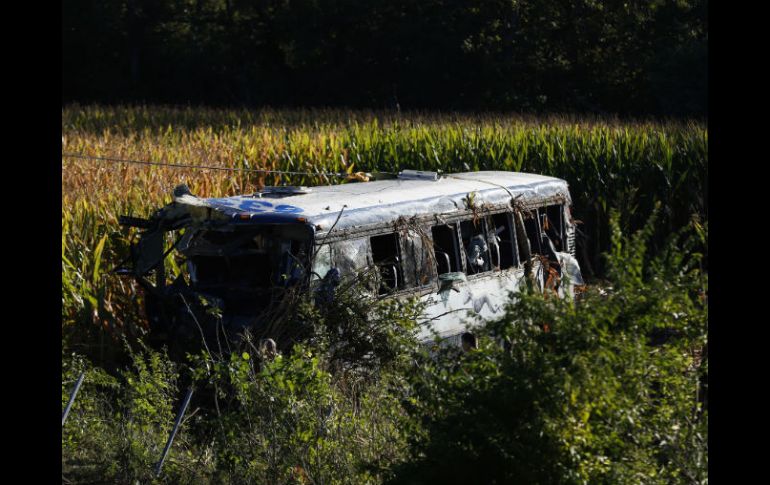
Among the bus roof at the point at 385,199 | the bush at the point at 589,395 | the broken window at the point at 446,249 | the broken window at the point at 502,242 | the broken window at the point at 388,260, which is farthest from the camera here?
the broken window at the point at 502,242

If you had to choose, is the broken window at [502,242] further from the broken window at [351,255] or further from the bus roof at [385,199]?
the broken window at [351,255]

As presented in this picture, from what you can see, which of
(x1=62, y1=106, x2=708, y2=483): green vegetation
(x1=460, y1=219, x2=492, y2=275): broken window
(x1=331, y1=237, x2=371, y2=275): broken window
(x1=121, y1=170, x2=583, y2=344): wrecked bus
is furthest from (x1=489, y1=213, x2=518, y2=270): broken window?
(x1=62, y1=106, x2=708, y2=483): green vegetation

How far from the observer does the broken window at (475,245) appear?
1042cm

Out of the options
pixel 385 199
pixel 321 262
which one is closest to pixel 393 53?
pixel 385 199

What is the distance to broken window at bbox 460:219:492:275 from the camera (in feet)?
34.2

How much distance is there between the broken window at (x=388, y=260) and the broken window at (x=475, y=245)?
0.99 m

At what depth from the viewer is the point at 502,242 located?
1113 centimetres

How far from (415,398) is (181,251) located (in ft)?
12.6

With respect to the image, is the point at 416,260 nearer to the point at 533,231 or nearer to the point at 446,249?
the point at 446,249

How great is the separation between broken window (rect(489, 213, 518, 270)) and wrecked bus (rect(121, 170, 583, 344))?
0.01 metres

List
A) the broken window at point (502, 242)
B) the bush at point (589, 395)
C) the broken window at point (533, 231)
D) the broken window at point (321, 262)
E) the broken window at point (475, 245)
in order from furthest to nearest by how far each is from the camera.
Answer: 1. the broken window at point (533, 231)
2. the broken window at point (502, 242)
3. the broken window at point (475, 245)
4. the broken window at point (321, 262)
5. the bush at point (589, 395)

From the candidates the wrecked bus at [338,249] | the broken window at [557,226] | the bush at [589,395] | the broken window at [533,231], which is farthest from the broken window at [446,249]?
the bush at [589,395]

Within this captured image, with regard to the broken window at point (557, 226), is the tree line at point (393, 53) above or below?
above

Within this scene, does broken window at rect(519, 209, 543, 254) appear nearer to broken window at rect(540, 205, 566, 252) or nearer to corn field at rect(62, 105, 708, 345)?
broken window at rect(540, 205, 566, 252)
